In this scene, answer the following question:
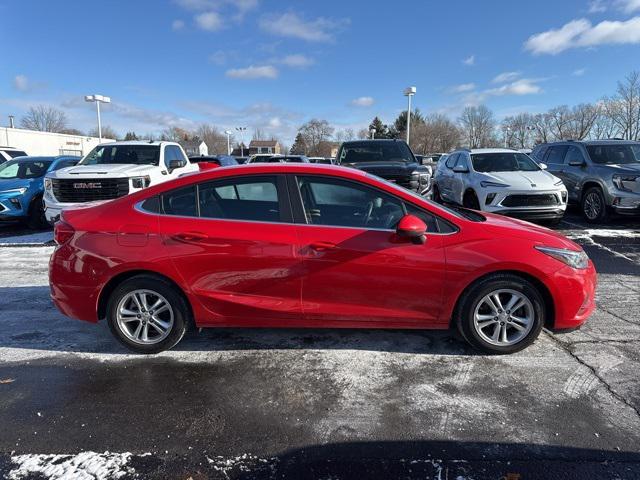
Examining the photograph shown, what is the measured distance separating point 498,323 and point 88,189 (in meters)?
7.86

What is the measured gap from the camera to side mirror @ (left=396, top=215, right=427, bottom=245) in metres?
3.47

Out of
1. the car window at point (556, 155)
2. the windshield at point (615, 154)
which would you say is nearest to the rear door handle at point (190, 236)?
the windshield at point (615, 154)

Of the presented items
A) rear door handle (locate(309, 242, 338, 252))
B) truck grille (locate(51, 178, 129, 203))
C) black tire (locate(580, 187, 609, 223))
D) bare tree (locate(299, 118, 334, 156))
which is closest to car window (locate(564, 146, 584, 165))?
black tire (locate(580, 187, 609, 223))

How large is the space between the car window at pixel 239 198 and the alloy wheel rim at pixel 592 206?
9182mm

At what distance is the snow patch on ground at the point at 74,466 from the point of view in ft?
8.09

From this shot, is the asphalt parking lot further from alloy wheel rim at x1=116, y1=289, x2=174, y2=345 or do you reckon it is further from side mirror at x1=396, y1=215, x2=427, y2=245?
side mirror at x1=396, y1=215, x2=427, y2=245

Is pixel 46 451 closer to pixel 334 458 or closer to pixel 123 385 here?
pixel 123 385

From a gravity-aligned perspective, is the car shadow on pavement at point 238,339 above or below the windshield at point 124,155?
below

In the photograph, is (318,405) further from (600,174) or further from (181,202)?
(600,174)

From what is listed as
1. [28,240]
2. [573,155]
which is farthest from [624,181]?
[28,240]

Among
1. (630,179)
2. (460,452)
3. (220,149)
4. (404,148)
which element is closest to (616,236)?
(630,179)

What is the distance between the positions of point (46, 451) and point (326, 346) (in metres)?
2.25

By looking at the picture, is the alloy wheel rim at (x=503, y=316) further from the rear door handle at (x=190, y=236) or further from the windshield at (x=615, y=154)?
the windshield at (x=615, y=154)

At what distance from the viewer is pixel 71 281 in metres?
3.86
